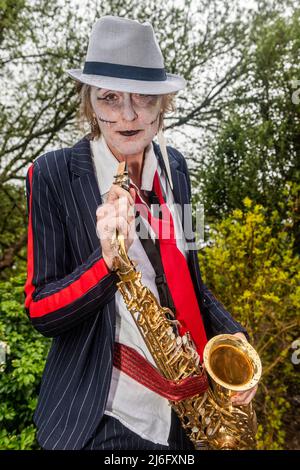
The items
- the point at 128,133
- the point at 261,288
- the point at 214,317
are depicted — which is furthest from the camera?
the point at 261,288

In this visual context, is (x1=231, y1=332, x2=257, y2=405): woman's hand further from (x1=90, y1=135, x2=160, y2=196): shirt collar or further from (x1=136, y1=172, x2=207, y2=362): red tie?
(x1=90, y1=135, x2=160, y2=196): shirt collar

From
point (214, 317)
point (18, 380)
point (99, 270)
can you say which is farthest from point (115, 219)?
point (18, 380)

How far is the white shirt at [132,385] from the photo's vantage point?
1704mm

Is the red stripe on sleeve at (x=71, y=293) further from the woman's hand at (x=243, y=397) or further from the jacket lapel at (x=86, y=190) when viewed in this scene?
the woman's hand at (x=243, y=397)

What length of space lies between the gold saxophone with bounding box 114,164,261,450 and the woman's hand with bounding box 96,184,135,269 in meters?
0.11

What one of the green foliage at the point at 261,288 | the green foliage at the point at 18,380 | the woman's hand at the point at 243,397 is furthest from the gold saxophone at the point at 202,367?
the green foliage at the point at 261,288

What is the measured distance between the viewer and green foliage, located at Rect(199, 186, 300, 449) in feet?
13.9

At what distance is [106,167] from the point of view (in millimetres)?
1854

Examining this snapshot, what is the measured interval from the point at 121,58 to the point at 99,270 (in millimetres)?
805

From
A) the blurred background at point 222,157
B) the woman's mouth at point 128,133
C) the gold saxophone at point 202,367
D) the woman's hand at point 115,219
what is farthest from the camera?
the blurred background at point 222,157

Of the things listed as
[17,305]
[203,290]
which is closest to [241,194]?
[17,305]

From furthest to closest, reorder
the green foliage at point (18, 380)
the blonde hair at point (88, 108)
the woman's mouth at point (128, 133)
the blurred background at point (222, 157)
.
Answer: the blurred background at point (222, 157) → the green foliage at point (18, 380) → the blonde hair at point (88, 108) → the woman's mouth at point (128, 133)

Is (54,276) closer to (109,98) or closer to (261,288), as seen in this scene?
(109,98)

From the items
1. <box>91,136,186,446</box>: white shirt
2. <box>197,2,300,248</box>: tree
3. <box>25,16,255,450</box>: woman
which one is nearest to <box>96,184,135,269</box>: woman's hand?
<box>25,16,255,450</box>: woman
